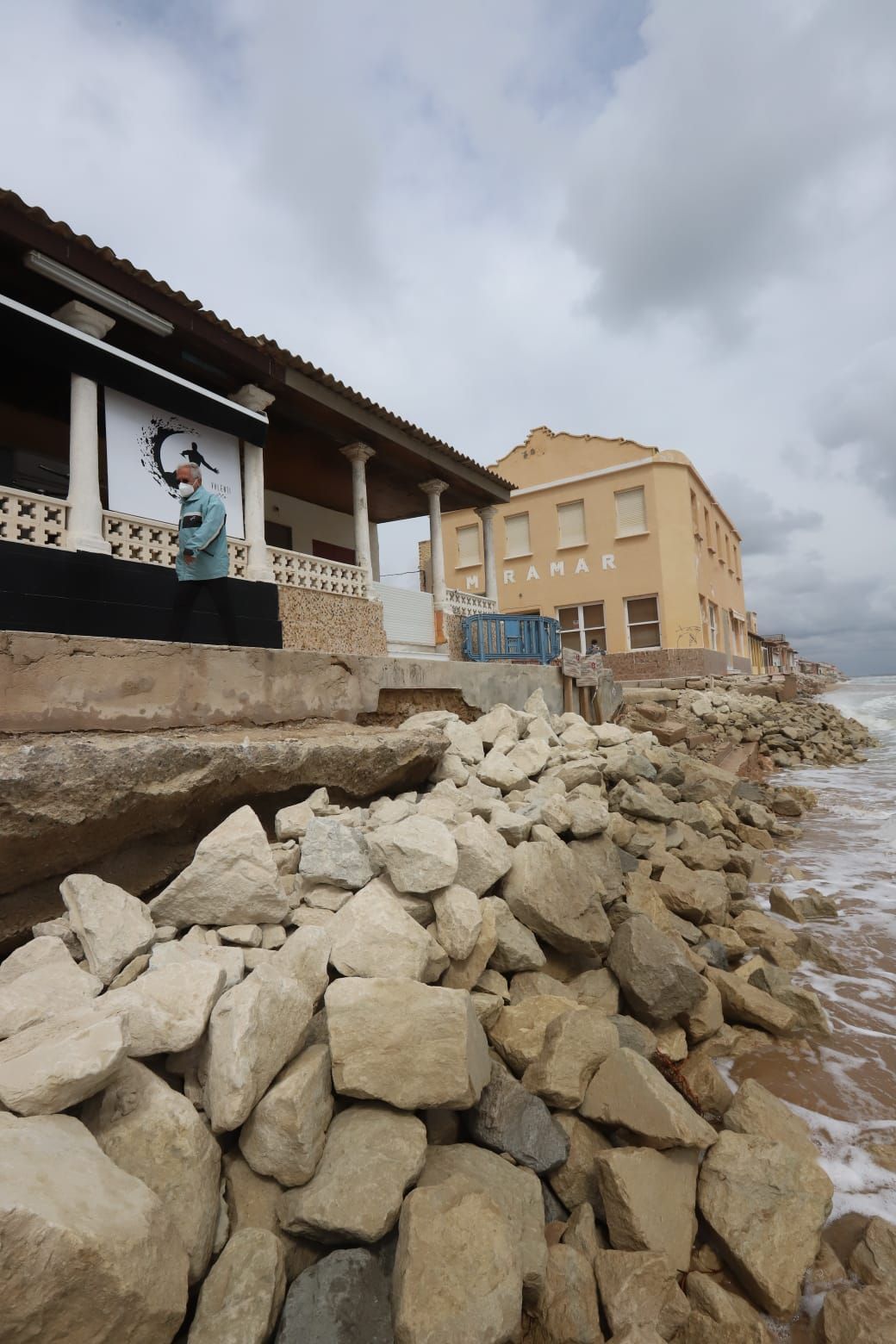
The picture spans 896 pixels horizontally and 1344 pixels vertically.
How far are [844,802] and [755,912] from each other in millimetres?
5872

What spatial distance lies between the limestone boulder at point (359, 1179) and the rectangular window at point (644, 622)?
58.4 ft

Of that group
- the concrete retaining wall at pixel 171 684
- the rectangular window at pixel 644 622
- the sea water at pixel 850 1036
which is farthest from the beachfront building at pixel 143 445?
the rectangular window at pixel 644 622

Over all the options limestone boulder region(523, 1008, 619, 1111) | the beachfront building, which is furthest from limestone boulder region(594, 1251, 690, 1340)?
the beachfront building

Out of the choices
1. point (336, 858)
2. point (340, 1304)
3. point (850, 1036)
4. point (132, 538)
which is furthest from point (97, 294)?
point (850, 1036)

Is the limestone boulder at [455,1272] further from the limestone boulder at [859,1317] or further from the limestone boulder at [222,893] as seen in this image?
the limestone boulder at [222,893]

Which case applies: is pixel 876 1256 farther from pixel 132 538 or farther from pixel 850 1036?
pixel 132 538

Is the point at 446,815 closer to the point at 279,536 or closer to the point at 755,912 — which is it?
the point at 755,912

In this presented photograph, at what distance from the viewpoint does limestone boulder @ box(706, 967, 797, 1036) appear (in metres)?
3.21

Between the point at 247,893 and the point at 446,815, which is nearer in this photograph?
the point at 247,893

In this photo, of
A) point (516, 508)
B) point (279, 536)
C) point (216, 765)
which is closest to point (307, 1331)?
point (216, 765)

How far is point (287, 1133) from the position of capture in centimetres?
192

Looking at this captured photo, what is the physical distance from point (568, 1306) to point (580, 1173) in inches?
17.0

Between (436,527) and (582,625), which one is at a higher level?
(436,527)

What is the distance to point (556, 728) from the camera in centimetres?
718
